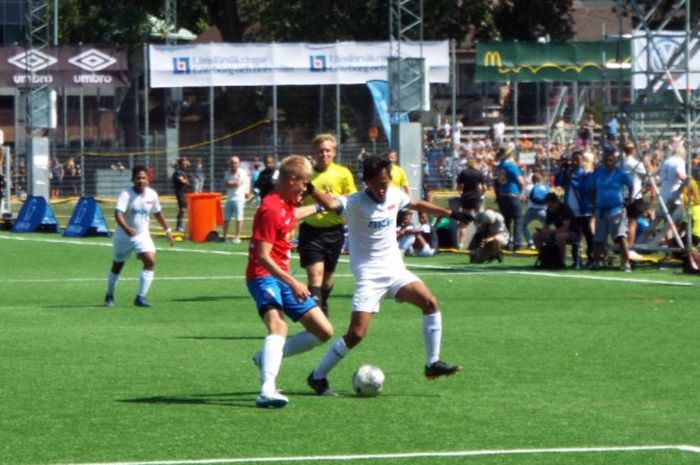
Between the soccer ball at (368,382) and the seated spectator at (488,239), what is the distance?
47.3 ft

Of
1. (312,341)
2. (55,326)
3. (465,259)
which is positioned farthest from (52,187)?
(312,341)

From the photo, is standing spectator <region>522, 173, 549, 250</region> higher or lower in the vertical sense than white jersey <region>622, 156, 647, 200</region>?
lower

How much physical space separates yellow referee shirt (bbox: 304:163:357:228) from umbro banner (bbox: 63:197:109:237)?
1988cm

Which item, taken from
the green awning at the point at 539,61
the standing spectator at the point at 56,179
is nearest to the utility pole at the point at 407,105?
the green awning at the point at 539,61

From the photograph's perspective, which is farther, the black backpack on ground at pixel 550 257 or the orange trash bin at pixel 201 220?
the orange trash bin at pixel 201 220

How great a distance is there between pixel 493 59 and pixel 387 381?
102 ft

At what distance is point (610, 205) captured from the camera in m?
25.5

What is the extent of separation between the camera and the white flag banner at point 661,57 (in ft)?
87.6

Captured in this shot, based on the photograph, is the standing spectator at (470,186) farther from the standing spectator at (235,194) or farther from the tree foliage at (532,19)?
the tree foliage at (532,19)

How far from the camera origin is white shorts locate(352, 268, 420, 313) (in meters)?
12.0

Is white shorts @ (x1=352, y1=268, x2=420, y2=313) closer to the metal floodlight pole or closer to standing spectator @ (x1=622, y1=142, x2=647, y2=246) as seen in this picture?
standing spectator @ (x1=622, y1=142, x2=647, y2=246)

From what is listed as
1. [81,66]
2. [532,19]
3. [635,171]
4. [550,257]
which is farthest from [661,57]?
[532,19]

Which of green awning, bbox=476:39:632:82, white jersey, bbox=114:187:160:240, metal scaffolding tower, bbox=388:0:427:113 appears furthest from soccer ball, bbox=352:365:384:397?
green awning, bbox=476:39:632:82

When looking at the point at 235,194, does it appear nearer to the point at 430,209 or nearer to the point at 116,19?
the point at 430,209
